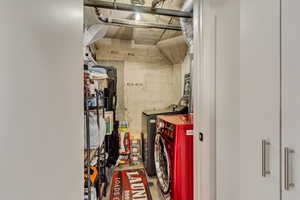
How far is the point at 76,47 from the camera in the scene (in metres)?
1.09

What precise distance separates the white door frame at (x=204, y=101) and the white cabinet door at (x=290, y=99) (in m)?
0.75

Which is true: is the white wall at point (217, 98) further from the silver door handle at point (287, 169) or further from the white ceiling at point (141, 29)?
the white ceiling at point (141, 29)

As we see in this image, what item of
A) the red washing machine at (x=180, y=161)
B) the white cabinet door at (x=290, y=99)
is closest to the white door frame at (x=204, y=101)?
the red washing machine at (x=180, y=161)

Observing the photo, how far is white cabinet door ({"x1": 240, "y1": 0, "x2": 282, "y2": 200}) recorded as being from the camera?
2.67 ft

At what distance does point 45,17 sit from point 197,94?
137 centimetres

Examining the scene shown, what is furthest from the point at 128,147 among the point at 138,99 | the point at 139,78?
the point at 139,78

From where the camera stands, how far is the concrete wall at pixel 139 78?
4.06 m

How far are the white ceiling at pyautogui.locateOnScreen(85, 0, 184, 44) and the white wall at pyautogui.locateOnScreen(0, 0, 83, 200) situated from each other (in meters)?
1.24

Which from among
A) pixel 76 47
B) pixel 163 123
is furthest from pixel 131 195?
pixel 76 47

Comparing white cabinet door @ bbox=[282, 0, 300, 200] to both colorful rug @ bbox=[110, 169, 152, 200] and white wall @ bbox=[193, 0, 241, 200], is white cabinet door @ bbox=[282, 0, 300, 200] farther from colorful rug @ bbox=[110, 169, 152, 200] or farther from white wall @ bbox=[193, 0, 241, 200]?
colorful rug @ bbox=[110, 169, 152, 200]

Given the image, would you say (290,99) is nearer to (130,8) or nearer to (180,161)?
(180,161)

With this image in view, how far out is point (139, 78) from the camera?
13.7ft

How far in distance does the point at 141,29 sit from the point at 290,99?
3002mm

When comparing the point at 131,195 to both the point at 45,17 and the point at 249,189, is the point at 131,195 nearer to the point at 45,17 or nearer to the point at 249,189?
the point at 249,189
